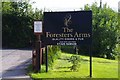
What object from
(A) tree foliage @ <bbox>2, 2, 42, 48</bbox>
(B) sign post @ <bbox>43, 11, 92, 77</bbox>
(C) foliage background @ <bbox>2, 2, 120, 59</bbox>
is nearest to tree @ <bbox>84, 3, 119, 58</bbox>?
(C) foliage background @ <bbox>2, 2, 120, 59</bbox>

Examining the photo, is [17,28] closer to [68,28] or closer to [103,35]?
[103,35]

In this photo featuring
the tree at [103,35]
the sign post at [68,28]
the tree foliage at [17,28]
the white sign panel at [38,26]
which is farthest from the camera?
the tree foliage at [17,28]

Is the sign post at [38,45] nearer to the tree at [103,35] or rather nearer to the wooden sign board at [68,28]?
the wooden sign board at [68,28]

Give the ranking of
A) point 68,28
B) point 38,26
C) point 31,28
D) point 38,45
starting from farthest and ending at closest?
point 31,28
point 38,45
point 38,26
point 68,28

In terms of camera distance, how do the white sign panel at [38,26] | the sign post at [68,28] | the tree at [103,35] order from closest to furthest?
the sign post at [68,28], the white sign panel at [38,26], the tree at [103,35]

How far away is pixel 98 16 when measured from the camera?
27594 mm

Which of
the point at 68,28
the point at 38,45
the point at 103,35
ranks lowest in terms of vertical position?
the point at 38,45

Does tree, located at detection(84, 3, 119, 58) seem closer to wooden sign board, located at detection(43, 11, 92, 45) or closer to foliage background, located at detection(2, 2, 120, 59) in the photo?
foliage background, located at detection(2, 2, 120, 59)

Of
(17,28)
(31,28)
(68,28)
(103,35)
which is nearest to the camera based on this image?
(68,28)

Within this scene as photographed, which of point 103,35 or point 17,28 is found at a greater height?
point 17,28

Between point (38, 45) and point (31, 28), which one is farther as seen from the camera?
point (31, 28)

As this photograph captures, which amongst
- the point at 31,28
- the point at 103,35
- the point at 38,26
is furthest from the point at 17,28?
the point at 38,26

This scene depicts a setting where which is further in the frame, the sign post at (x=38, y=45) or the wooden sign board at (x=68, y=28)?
the sign post at (x=38, y=45)

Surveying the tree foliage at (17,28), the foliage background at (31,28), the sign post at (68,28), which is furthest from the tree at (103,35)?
the sign post at (68,28)
